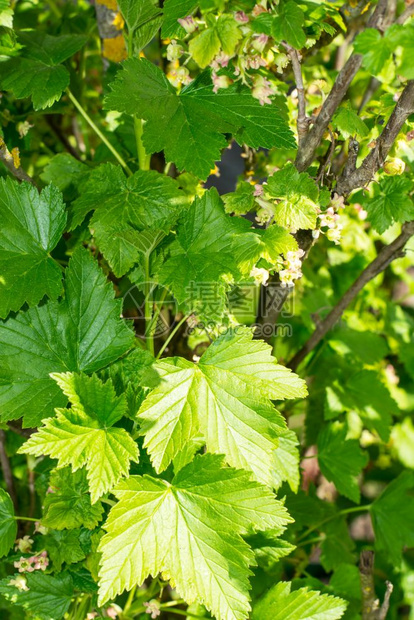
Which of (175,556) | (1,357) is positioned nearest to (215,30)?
(1,357)

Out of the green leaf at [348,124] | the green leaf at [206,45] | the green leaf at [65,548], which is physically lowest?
the green leaf at [65,548]

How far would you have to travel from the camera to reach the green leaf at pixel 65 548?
2.72ft

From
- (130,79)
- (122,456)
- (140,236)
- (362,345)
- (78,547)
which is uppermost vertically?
(130,79)

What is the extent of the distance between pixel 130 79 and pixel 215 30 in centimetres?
13

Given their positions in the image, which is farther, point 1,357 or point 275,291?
point 275,291

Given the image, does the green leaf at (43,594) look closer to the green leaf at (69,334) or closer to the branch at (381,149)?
the green leaf at (69,334)

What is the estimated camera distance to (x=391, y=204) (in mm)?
861

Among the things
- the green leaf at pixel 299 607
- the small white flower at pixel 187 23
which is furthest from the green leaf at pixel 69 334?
the green leaf at pixel 299 607

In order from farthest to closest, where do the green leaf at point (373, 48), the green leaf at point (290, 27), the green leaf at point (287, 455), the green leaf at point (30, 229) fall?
the green leaf at point (287, 455)
the green leaf at point (30, 229)
the green leaf at point (290, 27)
the green leaf at point (373, 48)

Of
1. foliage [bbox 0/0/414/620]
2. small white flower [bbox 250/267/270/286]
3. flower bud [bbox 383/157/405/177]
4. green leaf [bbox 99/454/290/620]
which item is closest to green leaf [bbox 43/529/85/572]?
foliage [bbox 0/0/414/620]

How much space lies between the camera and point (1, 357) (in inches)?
31.1

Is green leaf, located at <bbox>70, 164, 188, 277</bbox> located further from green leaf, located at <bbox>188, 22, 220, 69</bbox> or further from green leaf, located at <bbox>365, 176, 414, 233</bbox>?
green leaf, located at <bbox>365, 176, 414, 233</bbox>

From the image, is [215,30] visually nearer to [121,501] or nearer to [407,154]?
[407,154]

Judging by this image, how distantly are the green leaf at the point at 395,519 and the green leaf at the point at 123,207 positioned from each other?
0.79m
